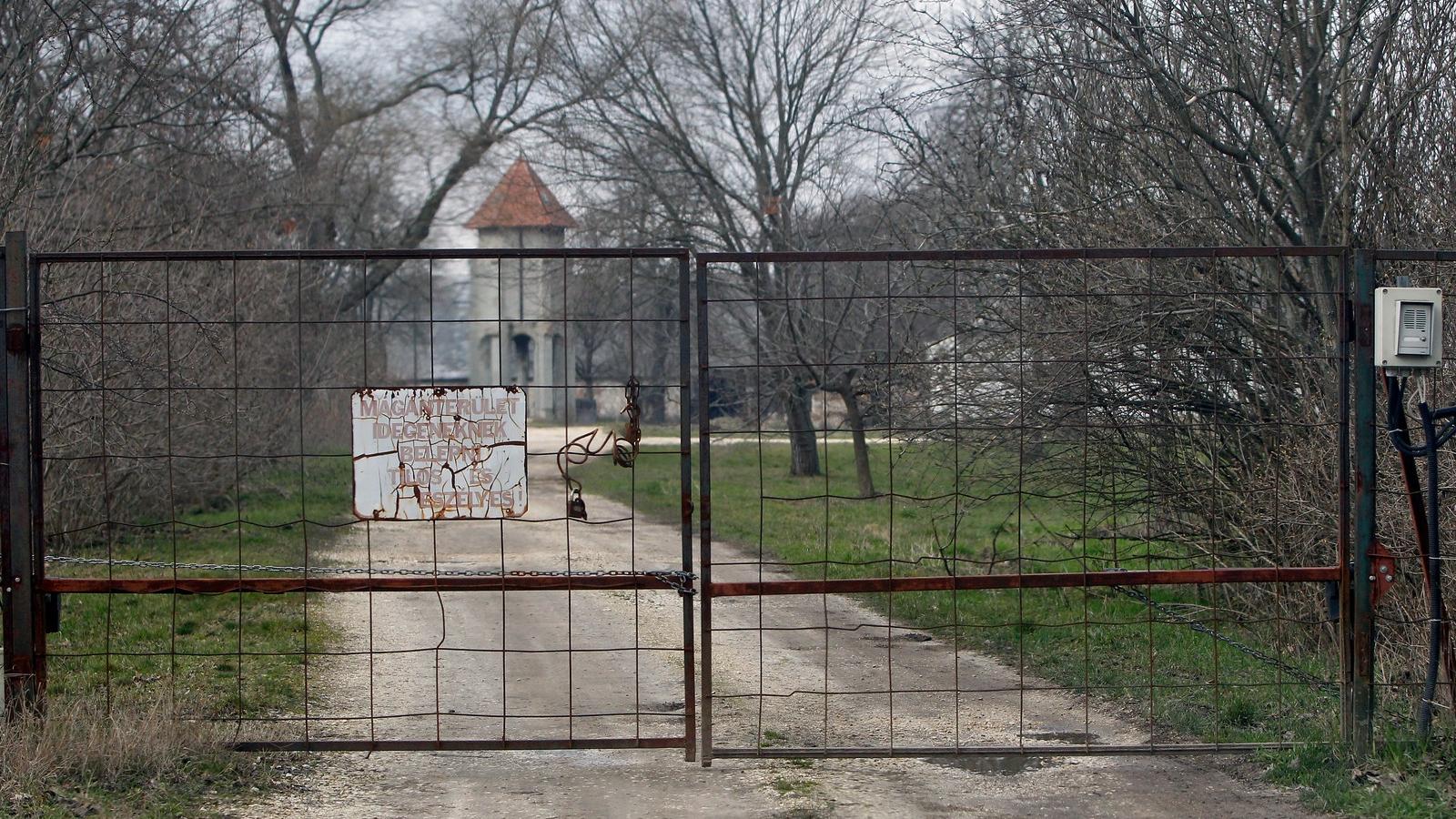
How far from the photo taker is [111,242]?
12.8 meters

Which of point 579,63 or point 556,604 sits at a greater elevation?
point 579,63

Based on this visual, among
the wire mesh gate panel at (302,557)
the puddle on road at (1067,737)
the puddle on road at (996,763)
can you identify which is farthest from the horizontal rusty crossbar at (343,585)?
the puddle on road at (1067,737)

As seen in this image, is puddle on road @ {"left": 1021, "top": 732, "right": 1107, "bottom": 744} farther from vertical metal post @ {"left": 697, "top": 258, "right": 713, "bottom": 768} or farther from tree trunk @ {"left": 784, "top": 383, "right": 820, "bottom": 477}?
tree trunk @ {"left": 784, "top": 383, "right": 820, "bottom": 477}

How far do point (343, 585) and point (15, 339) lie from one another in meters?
1.76

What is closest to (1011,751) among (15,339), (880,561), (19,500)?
(880,561)

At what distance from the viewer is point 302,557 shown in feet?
43.3

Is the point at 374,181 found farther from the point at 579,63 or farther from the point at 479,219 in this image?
the point at 579,63

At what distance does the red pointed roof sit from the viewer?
22484mm

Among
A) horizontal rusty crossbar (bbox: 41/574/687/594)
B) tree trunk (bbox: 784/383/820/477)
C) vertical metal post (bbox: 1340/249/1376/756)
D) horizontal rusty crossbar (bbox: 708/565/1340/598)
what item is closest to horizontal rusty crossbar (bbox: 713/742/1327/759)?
vertical metal post (bbox: 1340/249/1376/756)

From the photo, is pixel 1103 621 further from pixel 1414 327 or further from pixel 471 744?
pixel 471 744

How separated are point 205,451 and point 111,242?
272 centimetres

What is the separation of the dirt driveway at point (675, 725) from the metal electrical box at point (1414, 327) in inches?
74.4

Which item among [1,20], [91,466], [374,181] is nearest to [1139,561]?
[91,466]

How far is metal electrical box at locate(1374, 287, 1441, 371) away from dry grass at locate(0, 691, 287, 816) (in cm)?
506
